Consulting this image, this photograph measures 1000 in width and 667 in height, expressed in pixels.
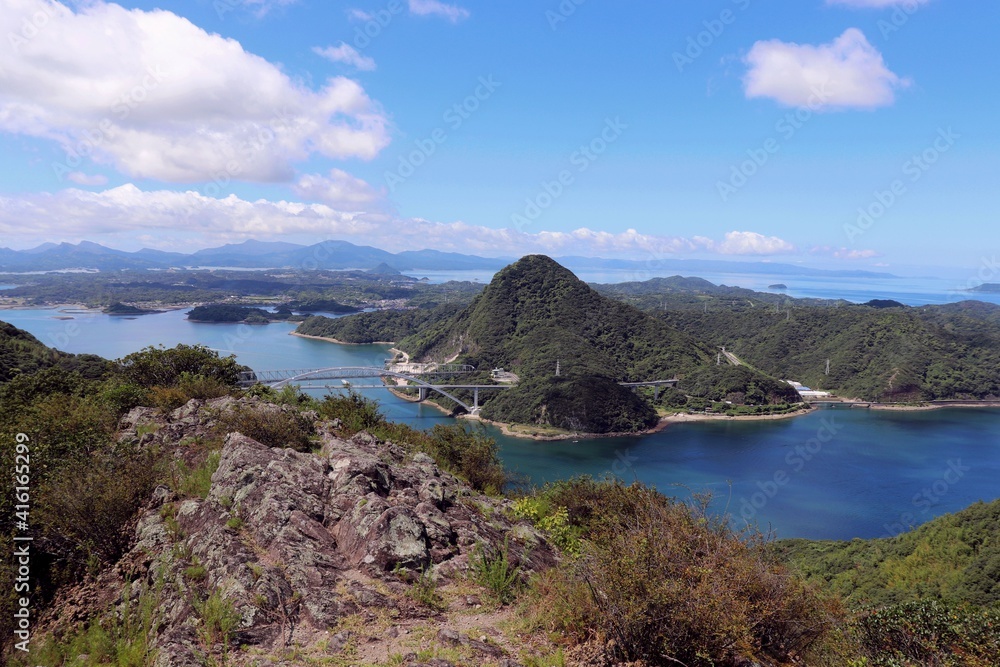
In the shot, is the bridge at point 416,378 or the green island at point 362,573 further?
the bridge at point 416,378

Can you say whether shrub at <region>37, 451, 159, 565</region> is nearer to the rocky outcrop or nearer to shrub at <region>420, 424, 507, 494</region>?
the rocky outcrop

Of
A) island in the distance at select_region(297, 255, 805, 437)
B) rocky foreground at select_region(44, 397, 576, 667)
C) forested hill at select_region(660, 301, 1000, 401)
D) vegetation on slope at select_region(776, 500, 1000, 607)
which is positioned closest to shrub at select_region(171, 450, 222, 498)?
rocky foreground at select_region(44, 397, 576, 667)

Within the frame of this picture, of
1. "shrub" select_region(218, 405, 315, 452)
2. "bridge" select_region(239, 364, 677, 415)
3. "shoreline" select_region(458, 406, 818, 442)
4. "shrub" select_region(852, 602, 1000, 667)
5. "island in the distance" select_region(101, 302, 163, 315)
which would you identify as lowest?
"shoreline" select_region(458, 406, 818, 442)

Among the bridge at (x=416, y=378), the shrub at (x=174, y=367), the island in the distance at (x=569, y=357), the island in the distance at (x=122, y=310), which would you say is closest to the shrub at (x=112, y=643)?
the shrub at (x=174, y=367)

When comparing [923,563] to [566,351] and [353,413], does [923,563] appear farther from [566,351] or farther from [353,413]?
[566,351]

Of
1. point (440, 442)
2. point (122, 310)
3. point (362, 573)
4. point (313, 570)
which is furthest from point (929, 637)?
point (122, 310)

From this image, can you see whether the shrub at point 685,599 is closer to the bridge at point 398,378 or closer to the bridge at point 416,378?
the bridge at point 416,378

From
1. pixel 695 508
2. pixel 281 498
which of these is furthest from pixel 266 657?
pixel 695 508
